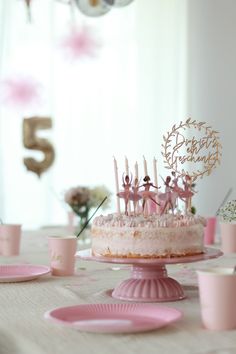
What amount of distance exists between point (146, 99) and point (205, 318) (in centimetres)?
313

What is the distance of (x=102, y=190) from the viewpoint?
2.66 metres

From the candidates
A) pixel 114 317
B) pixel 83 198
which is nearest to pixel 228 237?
pixel 83 198

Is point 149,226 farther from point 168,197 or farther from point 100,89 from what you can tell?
point 100,89

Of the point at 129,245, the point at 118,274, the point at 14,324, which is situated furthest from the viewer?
the point at 118,274

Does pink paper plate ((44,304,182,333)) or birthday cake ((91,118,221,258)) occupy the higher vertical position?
birthday cake ((91,118,221,258))

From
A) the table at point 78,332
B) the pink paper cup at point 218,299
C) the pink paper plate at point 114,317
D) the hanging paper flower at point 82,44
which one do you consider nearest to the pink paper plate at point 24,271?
the table at point 78,332

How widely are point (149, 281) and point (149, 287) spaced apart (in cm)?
2

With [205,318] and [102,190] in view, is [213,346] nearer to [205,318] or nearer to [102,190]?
[205,318]

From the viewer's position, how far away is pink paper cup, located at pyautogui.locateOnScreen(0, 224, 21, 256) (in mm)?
2227

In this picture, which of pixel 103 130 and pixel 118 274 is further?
pixel 103 130

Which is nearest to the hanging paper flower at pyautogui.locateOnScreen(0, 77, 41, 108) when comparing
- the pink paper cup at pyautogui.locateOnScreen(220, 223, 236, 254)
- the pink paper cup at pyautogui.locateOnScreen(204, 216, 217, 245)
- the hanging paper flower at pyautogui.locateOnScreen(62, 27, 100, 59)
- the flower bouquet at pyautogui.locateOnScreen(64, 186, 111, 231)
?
the hanging paper flower at pyautogui.locateOnScreen(62, 27, 100, 59)

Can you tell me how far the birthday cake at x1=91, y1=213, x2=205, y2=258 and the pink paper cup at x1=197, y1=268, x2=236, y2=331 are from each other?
0.26m

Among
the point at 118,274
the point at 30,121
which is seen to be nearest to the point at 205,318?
the point at 118,274

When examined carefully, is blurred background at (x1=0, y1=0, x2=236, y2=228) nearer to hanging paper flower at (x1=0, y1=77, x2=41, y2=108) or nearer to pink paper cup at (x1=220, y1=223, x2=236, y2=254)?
hanging paper flower at (x1=0, y1=77, x2=41, y2=108)
